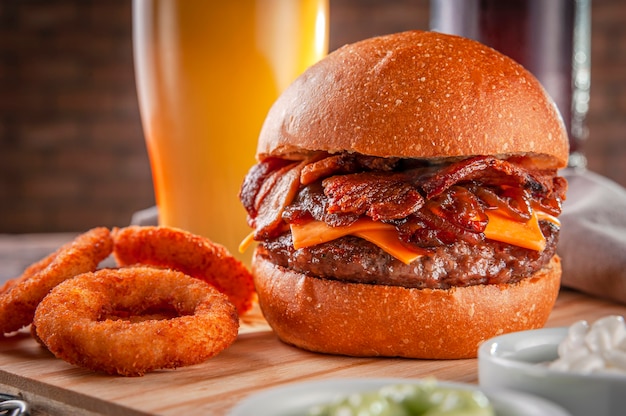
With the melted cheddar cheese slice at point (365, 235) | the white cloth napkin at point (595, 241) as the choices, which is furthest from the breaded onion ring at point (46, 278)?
the white cloth napkin at point (595, 241)

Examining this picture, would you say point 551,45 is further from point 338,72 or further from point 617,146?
point 617,146

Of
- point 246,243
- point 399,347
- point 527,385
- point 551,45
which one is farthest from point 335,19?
point 527,385

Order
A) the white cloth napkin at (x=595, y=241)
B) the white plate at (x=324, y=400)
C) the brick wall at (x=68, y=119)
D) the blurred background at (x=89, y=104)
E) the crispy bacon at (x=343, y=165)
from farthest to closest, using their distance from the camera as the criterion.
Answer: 1. the brick wall at (x=68, y=119)
2. the blurred background at (x=89, y=104)
3. the white cloth napkin at (x=595, y=241)
4. the crispy bacon at (x=343, y=165)
5. the white plate at (x=324, y=400)

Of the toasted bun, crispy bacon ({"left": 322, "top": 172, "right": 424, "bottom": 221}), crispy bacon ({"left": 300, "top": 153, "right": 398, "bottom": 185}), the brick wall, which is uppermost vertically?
the toasted bun

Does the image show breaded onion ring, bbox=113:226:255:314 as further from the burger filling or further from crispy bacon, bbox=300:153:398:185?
crispy bacon, bbox=300:153:398:185

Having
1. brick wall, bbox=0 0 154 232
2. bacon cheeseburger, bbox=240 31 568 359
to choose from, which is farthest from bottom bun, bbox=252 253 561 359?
brick wall, bbox=0 0 154 232

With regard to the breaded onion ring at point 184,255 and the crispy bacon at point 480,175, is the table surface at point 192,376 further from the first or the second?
the crispy bacon at point 480,175

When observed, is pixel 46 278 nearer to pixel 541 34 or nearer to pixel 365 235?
pixel 365 235
